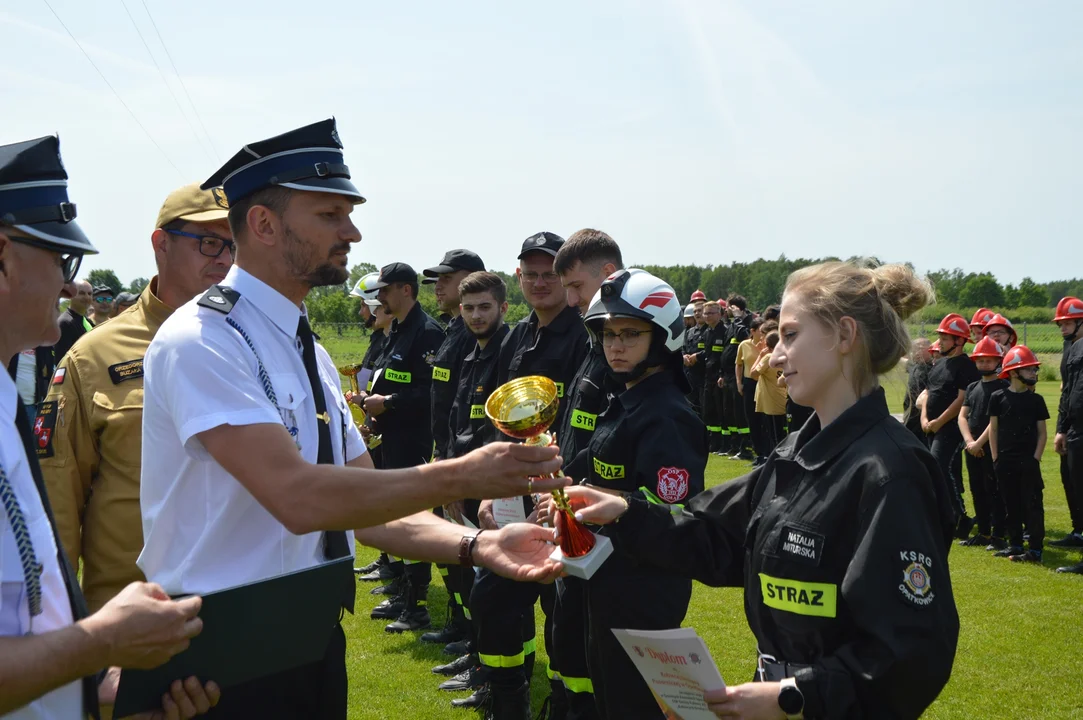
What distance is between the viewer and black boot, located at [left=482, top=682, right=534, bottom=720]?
5.47 metres

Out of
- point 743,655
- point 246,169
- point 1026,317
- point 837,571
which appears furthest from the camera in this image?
point 1026,317

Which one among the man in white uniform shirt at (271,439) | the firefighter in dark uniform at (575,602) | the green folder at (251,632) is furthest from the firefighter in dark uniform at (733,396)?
the green folder at (251,632)

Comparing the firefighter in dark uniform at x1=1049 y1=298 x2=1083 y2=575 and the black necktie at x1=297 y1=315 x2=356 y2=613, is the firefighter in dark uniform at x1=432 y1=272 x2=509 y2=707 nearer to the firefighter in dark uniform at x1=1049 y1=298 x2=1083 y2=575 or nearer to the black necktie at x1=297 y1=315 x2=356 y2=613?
the black necktie at x1=297 y1=315 x2=356 y2=613

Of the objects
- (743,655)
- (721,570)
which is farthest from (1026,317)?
(721,570)

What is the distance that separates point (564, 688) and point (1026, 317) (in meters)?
58.1

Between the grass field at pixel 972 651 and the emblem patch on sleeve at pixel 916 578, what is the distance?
10.5 ft

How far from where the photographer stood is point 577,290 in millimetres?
5703

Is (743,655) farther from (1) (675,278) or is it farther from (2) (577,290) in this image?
(1) (675,278)

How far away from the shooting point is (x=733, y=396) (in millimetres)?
17484

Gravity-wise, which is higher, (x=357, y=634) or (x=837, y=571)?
(x=837, y=571)

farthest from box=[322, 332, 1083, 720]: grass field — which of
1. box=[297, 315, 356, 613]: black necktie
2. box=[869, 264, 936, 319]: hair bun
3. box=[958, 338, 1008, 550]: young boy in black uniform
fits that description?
box=[297, 315, 356, 613]: black necktie

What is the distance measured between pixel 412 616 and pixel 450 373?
223 centimetres

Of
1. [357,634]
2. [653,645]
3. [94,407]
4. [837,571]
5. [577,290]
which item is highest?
[577,290]

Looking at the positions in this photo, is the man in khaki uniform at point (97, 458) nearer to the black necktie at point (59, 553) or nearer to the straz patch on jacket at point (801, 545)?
the black necktie at point (59, 553)
